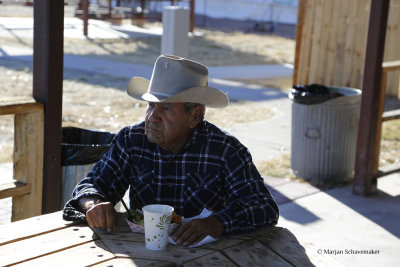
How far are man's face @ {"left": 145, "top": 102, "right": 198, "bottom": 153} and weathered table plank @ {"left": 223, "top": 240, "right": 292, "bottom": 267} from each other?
62 cm

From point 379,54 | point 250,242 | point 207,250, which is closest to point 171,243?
point 207,250

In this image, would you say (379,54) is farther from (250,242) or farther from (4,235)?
(4,235)

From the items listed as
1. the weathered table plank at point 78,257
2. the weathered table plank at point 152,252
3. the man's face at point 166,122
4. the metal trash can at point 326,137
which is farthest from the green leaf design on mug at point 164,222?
the metal trash can at point 326,137

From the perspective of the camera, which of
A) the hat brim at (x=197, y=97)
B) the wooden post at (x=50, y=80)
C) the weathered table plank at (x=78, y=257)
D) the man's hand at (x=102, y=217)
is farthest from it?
the wooden post at (x=50, y=80)

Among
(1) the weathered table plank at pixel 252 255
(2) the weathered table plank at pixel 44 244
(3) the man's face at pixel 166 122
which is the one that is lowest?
(1) the weathered table plank at pixel 252 255

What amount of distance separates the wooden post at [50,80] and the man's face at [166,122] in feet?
3.76

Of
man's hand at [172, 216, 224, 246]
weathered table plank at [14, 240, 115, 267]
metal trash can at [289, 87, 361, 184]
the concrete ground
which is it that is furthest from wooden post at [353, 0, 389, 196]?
Answer: weathered table plank at [14, 240, 115, 267]

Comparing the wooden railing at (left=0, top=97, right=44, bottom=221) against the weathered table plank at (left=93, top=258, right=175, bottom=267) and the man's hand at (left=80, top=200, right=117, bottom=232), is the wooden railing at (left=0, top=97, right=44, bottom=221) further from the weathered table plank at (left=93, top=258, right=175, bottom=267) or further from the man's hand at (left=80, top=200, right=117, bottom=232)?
the weathered table plank at (left=93, top=258, right=175, bottom=267)

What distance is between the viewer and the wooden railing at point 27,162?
3838 millimetres

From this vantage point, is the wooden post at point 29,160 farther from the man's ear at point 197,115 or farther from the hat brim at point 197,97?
the man's ear at point 197,115

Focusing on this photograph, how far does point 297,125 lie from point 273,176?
548 millimetres

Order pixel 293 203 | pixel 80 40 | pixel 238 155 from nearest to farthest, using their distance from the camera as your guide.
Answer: pixel 238 155
pixel 293 203
pixel 80 40

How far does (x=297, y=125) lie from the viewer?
20.9 feet

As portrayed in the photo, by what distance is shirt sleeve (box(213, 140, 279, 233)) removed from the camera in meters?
2.69
